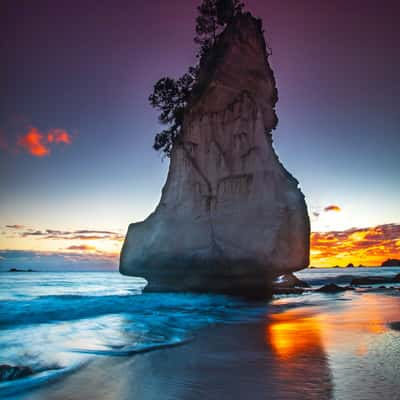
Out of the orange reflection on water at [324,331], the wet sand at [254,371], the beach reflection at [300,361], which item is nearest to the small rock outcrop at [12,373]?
the wet sand at [254,371]

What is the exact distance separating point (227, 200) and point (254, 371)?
12855 mm

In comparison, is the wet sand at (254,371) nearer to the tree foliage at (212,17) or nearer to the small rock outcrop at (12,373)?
the small rock outcrop at (12,373)

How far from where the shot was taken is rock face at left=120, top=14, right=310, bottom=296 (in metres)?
16.1

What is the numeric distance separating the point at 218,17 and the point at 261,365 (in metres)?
19.7

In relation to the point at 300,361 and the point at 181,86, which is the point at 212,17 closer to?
the point at 181,86

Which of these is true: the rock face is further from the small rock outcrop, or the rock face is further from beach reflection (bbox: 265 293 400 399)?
the small rock outcrop

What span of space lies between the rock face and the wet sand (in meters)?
8.71

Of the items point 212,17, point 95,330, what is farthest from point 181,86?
point 95,330

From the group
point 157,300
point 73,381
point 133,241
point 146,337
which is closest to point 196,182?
point 133,241

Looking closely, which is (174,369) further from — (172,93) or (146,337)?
(172,93)

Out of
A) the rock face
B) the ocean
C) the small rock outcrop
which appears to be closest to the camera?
the small rock outcrop

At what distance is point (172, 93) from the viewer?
67.6ft

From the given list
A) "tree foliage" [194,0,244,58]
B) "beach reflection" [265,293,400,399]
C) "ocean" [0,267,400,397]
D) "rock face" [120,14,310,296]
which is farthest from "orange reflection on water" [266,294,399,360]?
"tree foliage" [194,0,244,58]

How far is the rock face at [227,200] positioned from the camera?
1611cm
